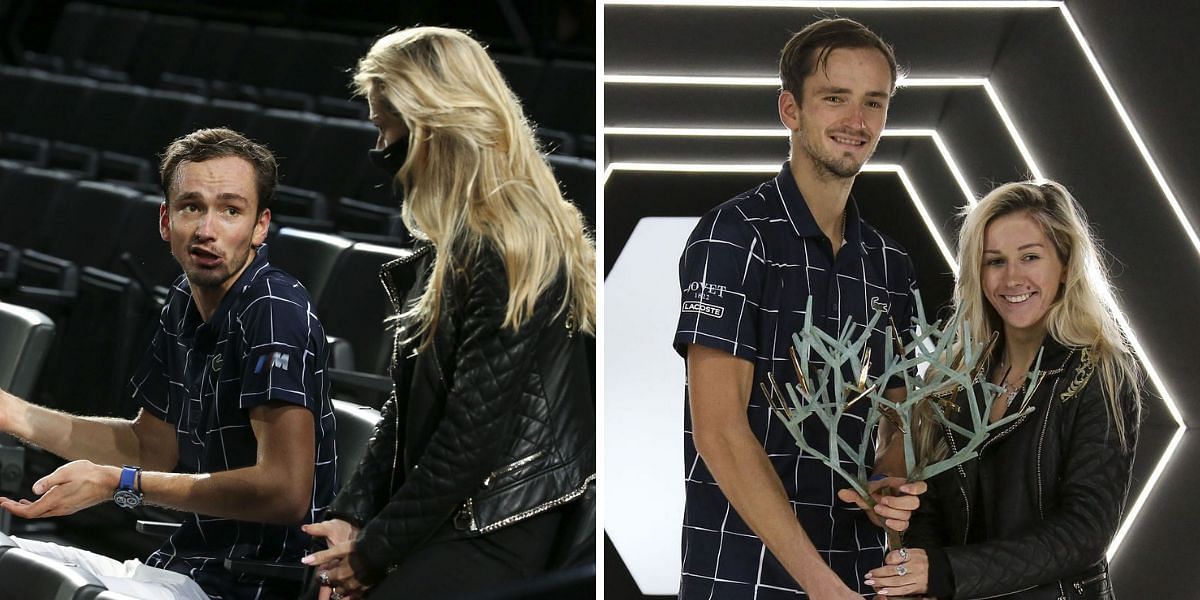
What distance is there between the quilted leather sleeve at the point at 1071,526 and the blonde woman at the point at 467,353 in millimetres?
699

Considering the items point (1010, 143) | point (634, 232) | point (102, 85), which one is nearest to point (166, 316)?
point (634, 232)

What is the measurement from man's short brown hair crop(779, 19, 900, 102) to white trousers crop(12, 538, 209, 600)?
1.50m

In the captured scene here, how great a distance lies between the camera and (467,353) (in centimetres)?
228

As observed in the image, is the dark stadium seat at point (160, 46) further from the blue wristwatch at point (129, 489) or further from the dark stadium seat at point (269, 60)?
the blue wristwatch at point (129, 489)

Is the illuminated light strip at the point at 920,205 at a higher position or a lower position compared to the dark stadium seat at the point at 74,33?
lower

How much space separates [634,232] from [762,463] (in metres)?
0.71

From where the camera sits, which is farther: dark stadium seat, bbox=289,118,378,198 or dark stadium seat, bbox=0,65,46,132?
dark stadium seat, bbox=0,65,46,132

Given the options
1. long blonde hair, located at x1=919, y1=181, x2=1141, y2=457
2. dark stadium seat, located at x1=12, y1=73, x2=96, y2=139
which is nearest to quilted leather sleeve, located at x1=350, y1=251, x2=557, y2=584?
long blonde hair, located at x1=919, y1=181, x2=1141, y2=457

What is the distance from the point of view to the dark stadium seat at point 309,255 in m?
3.63

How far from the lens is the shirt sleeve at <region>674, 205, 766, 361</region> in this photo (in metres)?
2.54

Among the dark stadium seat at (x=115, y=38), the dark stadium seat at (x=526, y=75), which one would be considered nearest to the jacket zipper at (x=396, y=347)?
the dark stadium seat at (x=526, y=75)

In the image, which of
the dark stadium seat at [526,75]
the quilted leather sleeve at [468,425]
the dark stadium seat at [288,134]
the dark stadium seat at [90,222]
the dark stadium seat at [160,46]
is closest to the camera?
the quilted leather sleeve at [468,425]

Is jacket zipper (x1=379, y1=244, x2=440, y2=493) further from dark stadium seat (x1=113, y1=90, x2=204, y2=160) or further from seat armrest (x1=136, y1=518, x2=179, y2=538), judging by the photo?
dark stadium seat (x1=113, y1=90, x2=204, y2=160)

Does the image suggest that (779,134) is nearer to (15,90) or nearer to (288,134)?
(288,134)
